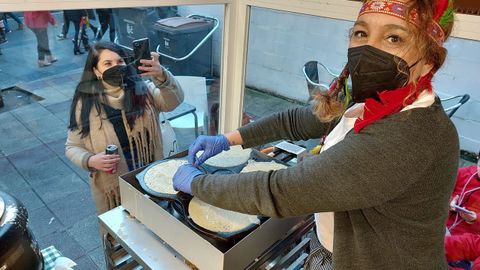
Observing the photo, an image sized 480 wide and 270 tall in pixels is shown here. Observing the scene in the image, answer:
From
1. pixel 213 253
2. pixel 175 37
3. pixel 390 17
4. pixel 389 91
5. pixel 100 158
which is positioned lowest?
pixel 100 158

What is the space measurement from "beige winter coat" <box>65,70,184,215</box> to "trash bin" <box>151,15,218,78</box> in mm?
212

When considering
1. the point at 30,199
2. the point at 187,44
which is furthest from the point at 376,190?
the point at 30,199

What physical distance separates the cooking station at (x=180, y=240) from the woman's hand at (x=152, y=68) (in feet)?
1.98

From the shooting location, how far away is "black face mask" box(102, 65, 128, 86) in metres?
1.42

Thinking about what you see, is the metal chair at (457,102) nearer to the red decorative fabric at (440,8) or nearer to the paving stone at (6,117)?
the red decorative fabric at (440,8)

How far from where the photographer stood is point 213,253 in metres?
0.79

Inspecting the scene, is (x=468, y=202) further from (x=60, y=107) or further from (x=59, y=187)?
(x=59, y=187)

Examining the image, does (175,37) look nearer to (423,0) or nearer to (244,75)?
(244,75)

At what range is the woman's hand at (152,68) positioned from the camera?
1.47 meters

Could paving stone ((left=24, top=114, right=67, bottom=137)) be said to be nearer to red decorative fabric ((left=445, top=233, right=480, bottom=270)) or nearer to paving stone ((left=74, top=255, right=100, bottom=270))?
paving stone ((left=74, top=255, right=100, bottom=270))

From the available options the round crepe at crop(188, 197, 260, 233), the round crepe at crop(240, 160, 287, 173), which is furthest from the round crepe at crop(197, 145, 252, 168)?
the round crepe at crop(188, 197, 260, 233)

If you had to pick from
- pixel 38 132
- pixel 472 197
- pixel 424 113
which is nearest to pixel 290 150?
pixel 424 113

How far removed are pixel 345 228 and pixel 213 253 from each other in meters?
0.30

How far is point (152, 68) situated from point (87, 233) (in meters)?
1.07
